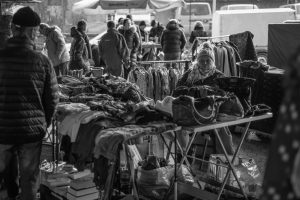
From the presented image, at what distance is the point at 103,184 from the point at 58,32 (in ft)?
24.0

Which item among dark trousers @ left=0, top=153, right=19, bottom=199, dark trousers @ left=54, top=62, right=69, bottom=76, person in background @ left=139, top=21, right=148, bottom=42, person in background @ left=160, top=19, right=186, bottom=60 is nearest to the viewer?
dark trousers @ left=0, top=153, right=19, bottom=199

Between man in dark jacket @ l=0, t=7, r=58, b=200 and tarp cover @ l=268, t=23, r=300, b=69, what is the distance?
22.3 feet

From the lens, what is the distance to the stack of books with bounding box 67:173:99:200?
500 centimetres

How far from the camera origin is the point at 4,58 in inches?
161

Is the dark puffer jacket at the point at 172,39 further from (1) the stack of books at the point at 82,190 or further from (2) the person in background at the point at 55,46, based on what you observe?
(1) the stack of books at the point at 82,190

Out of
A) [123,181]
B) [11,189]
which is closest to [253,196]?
[123,181]

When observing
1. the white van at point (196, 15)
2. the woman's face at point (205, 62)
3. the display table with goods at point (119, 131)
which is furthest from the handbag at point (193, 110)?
the white van at point (196, 15)

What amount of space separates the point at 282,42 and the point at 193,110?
6553mm

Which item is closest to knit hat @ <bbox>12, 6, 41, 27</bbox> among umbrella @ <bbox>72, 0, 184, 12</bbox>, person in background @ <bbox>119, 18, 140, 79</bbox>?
person in background @ <bbox>119, 18, 140, 79</bbox>

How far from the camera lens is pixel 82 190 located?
5.02 metres

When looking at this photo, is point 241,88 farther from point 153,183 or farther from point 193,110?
point 153,183

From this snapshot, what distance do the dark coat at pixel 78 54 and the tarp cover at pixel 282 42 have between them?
4146 millimetres

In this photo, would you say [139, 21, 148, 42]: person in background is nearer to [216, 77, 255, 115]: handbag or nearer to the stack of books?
[216, 77, 255, 115]: handbag

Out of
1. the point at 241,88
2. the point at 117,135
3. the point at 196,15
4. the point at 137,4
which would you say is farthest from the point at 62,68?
the point at 196,15
